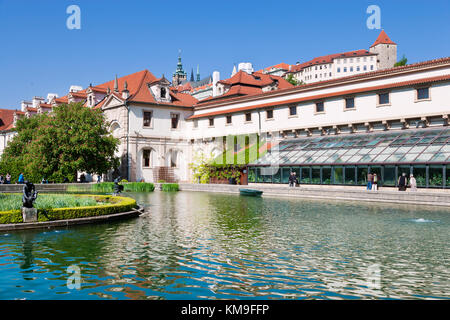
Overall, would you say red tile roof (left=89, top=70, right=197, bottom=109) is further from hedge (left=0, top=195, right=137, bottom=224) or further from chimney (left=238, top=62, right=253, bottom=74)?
hedge (left=0, top=195, right=137, bottom=224)

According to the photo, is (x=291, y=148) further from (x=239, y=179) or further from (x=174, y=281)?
(x=174, y=281)

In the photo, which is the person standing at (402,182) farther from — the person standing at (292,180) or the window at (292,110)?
the window at (292,110)

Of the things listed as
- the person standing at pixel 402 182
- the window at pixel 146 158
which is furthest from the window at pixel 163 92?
the person standing at pixel 402 182

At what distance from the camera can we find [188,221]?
1884 centimetres

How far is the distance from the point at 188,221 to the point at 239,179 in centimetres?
2911

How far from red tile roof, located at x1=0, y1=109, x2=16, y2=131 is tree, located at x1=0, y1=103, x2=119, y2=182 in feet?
140

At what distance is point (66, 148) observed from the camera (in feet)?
144

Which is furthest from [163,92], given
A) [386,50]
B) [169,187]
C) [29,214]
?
[386,50]

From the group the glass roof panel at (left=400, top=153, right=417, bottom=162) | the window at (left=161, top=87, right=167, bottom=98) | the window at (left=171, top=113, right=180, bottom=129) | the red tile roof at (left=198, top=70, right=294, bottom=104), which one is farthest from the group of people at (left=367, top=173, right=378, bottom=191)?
the window at (left=161, top=87, right=167, bottom=98)

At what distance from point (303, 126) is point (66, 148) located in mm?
25470

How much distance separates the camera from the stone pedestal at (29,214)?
16.5m

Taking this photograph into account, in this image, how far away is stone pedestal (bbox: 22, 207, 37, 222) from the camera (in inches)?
651

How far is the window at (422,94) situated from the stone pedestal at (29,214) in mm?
31428
